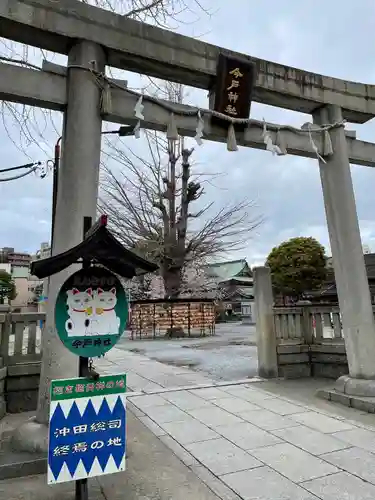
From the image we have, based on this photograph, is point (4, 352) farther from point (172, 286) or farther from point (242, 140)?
point (172, 286)

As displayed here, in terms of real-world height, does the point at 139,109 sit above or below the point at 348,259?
above

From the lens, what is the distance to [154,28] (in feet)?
14.8

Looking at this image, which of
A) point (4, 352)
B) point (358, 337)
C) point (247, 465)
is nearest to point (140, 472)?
point (247, 465)

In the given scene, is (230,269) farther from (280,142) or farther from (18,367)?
(18,367)

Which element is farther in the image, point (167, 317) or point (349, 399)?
point (167, 317)

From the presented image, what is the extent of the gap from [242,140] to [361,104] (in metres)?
2.44

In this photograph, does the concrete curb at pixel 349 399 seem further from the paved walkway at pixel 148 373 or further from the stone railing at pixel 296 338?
the paved walkway at pixel 148 373

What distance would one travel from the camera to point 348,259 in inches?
212

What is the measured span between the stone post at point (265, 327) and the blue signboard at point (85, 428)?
4637 mm

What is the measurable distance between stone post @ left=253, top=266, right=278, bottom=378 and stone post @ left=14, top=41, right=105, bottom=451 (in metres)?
3.94

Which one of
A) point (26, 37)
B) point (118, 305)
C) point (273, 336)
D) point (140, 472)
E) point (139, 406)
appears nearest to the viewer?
point (118, 305)

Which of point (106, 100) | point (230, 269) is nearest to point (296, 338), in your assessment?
point (106, 100)

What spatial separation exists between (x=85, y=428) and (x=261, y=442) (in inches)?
81.2

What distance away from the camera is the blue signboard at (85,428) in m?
2.25
